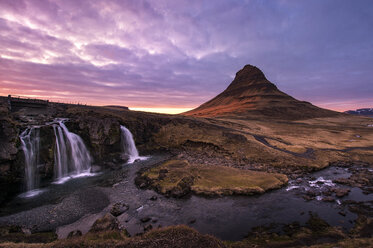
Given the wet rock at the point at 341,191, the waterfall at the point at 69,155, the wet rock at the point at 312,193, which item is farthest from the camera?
the waterfall at the point at 69,155

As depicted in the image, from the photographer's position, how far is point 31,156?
30406 mm

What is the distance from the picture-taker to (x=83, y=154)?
130 feet

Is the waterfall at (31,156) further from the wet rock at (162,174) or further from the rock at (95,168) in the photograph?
the wet rock at (162,174)

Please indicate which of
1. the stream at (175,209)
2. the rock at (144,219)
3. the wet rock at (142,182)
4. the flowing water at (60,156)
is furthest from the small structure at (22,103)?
the rock at (144,219)

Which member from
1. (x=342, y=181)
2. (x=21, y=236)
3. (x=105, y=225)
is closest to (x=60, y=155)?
(x=21, y=236)

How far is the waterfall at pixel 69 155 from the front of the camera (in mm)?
34156

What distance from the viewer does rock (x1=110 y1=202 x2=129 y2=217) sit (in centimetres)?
2147

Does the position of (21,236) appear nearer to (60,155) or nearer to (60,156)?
(60,156)

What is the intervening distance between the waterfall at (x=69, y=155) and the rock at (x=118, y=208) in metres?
16.0

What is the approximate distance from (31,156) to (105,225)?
911 inches

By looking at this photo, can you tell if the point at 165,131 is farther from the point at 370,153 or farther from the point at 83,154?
the point at 370,153

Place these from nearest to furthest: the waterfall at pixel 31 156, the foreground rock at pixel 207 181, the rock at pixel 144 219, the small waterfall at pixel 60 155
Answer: the rock at pixel 144 219
the foreground rock at pixel 207 181
the waterfall at pixel 31 156
the small waterfall at pixel 60 155

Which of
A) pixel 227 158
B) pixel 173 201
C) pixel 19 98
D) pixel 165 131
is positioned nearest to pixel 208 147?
pixel 227 158

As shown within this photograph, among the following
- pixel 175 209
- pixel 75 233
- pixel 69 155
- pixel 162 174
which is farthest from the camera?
pixel 69 155
